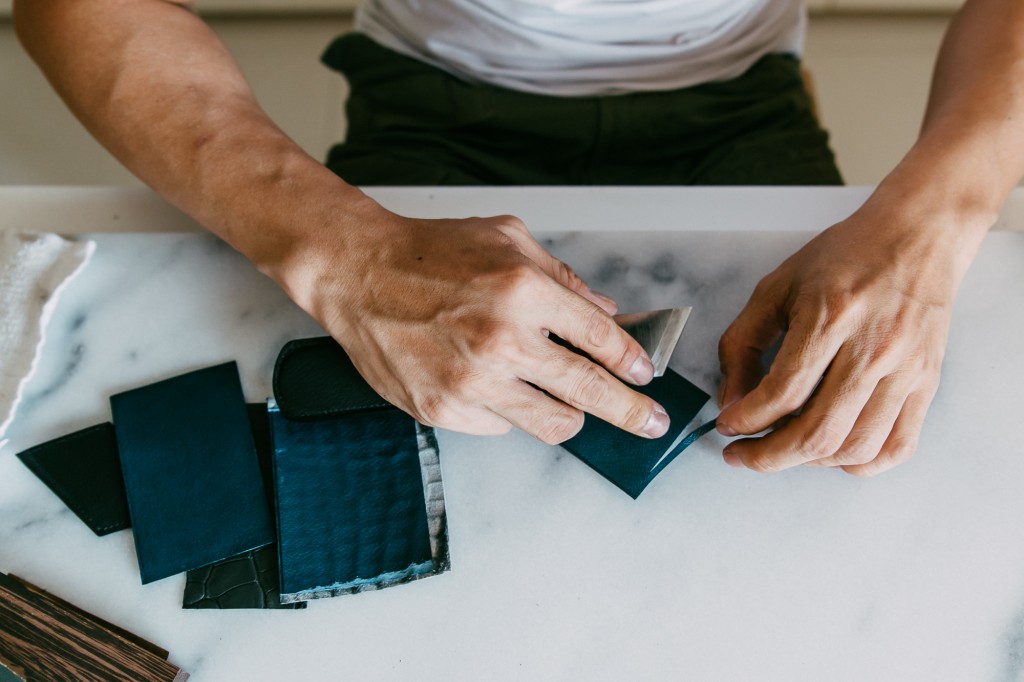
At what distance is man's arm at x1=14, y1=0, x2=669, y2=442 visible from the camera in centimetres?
59

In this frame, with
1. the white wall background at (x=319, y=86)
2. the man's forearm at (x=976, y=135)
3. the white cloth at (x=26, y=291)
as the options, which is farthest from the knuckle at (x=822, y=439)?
the white wall background at (x=319, y=86)

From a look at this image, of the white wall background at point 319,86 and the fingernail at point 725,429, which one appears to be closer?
the fingernail at point 725,429

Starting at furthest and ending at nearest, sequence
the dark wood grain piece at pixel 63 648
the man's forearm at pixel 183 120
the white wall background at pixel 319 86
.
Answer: the white wall background at pixel 319 86, the man's forearm at pixel 183 120, the dark wood grain piece at pixel 63 648

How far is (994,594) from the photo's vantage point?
Answer: 593 mm

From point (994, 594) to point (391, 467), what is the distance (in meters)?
0.51

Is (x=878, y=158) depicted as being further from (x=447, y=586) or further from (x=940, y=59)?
(x=447, y=586)

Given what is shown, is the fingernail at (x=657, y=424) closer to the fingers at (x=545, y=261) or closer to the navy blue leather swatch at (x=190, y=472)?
the fingers at (x=545, y=261)

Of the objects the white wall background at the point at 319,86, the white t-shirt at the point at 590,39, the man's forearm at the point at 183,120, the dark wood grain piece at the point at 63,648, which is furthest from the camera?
the white wall background at the point at 319,86

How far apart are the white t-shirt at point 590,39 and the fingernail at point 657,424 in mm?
487

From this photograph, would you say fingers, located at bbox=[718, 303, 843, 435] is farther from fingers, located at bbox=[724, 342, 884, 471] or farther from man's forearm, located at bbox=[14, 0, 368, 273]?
man's forearm, located at bbox=[14, 0, 368, 273]

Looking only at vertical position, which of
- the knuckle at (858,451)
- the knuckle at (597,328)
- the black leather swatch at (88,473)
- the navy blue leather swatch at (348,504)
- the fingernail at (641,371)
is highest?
the knuckle at (597,328)

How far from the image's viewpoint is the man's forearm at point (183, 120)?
66cm

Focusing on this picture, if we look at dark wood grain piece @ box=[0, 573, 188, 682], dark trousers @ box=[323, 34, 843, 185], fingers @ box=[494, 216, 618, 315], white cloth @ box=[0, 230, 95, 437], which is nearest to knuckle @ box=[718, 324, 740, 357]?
fingers @ box=[494, 216, 618, 315]

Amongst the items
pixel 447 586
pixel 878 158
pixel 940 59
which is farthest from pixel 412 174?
pixel 878 158
